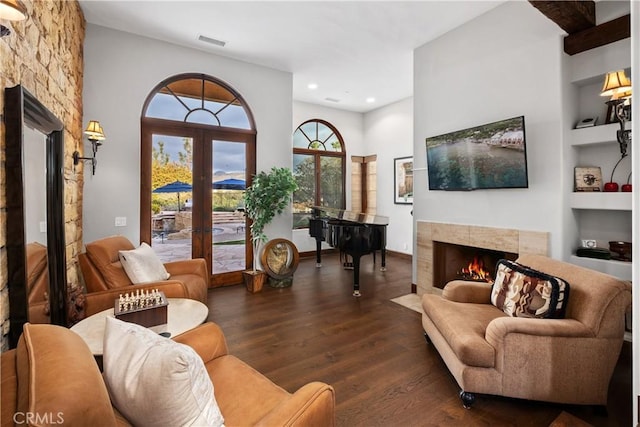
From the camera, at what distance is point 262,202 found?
4676mm

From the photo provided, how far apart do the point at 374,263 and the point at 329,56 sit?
3.84 meters

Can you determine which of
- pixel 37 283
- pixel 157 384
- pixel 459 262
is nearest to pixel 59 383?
pixel 157 384

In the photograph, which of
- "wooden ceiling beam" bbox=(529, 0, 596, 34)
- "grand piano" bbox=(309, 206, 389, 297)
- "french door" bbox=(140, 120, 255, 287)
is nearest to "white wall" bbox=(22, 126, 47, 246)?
"french door" bbox=(140, 120, 255, 287)

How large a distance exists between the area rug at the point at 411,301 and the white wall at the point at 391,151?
2.57 metres

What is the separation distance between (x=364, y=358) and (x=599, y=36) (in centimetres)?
358

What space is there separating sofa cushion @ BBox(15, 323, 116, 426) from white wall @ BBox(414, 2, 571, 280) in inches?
142

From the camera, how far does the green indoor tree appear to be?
4688 mm

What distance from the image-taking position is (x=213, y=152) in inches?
187

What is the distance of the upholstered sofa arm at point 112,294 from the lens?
100 inches

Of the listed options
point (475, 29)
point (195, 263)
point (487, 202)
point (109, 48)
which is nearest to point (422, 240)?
point (487, 202)

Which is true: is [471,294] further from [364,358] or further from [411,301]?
[411,301]

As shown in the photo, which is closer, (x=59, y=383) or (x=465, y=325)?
(x=59, y=383)

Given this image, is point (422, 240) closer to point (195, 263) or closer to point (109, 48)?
point (195, 263)

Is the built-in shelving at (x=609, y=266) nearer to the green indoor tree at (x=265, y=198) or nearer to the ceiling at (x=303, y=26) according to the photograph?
the ceiling at (x=303, y=26)
